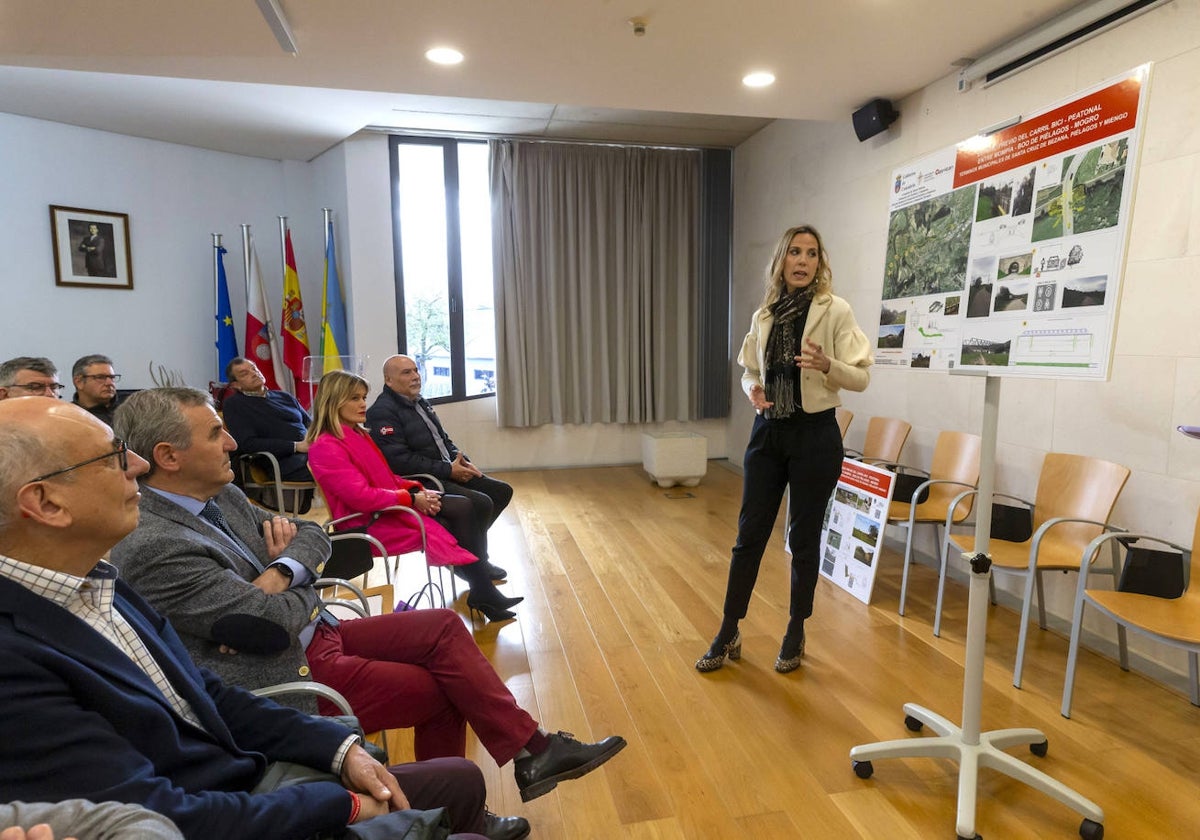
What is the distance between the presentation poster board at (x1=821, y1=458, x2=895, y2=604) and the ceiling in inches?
75.5

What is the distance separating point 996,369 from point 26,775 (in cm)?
197

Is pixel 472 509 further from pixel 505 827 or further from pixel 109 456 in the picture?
pixel 109 456

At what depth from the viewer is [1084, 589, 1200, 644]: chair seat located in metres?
1.94

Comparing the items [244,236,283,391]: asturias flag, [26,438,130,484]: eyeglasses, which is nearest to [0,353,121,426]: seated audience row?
[244,236,283,391]: asturias flag

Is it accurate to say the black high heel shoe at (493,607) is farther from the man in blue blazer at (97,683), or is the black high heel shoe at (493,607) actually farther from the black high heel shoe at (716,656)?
the man in blue blazer at (97,683)

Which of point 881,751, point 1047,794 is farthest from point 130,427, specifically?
point 1047,794

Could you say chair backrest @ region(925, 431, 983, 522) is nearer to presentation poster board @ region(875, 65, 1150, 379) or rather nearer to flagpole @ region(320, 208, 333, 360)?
presentation poster board @ region(875, 65, 1150, 379)

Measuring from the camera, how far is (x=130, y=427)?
147 centimetres

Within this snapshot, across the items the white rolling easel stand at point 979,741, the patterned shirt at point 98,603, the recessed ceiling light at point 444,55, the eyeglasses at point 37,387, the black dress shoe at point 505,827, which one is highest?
the recessed ceiling light at point 444,55

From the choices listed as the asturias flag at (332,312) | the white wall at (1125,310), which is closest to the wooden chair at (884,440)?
the white wall at (1125,310)

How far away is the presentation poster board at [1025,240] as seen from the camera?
4.71ft

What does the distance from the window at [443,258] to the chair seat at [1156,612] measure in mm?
4897

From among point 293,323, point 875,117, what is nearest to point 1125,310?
point 875,117

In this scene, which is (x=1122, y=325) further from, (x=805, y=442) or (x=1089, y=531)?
(x=805, y=442)
